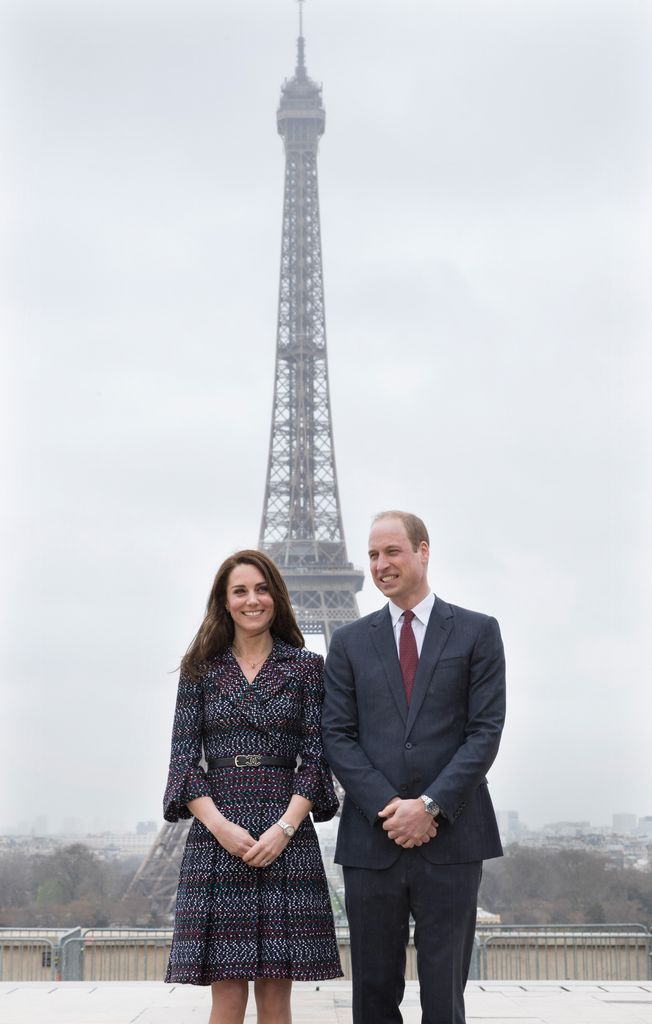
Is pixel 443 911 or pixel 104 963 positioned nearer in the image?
pixel 443 911

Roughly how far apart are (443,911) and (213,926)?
0.78 metres

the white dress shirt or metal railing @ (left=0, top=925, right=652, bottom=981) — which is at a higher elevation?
the white dress shirt

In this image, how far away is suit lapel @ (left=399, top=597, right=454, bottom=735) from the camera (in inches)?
172

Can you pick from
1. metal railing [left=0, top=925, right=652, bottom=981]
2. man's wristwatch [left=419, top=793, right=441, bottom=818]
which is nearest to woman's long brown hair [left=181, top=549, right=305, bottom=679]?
man's wristwatch [left=419, top=793, right=441, bottom=818]

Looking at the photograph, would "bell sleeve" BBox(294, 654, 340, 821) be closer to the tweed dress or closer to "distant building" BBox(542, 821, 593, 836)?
the tweed dress

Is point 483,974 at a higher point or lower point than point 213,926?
lower

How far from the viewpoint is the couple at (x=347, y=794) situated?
4199mm

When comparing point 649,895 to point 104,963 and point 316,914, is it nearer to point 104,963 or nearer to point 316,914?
point 104,963

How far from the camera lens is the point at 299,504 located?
1789 inches

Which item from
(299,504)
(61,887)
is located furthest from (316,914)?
(299,504)

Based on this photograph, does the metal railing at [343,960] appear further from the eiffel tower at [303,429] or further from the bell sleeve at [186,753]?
the eiffel tower at [303,429]

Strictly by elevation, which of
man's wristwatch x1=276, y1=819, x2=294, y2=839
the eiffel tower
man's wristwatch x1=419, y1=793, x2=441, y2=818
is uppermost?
the eiffel tower

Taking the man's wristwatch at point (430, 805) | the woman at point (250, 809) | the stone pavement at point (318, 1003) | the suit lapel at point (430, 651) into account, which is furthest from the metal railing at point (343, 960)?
the man's wristwatch at point (430, 805)

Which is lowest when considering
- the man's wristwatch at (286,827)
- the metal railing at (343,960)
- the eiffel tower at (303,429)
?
the metal railing at (343,960)
